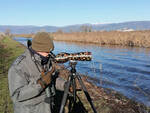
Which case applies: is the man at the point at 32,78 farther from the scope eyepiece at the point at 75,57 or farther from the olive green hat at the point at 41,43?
the scope eyepiece at the point at 75,57

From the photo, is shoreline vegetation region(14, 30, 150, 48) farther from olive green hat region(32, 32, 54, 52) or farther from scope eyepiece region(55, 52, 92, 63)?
olive green hat region(32, 32, 54, 52)

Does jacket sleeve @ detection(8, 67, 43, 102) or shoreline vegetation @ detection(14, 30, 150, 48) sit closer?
jacket sleeve @ detection(8, 67, 43, 102)

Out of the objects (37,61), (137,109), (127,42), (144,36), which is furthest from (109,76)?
(127,42)

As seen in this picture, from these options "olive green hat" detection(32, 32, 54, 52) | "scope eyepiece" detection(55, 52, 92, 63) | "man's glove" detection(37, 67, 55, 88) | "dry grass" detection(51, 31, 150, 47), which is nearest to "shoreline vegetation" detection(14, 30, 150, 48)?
"dry grass" detection(51, 31, 150, 47)

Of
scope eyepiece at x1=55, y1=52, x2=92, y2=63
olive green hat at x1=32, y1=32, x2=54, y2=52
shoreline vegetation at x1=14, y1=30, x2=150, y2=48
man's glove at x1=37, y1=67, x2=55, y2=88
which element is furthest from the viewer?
shoreline vegetation at x1=14, y1=30, x2=150, y2=48

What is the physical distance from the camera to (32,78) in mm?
2098

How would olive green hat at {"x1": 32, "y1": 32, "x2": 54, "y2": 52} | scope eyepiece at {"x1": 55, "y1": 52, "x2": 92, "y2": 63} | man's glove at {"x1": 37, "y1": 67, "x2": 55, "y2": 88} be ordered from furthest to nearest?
scope eyepiece at {"x1": 55, "y1": 52, "x2": 92, "y2": 63}
olive green hat at {"x1": 32, "y1": 32, "x2": 54, "y2": 52}
man's glove at {"x1": 37, "y1": 67, "x2": 55, "y2": 88}

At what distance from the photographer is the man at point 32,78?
197 cm

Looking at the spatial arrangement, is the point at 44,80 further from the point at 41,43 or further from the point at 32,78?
the point at 41,43

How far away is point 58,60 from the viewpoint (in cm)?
255

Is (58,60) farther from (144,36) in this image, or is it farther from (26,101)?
(144,36)

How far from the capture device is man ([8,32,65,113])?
1972 mm

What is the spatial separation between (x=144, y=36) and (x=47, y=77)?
20564 millimetres

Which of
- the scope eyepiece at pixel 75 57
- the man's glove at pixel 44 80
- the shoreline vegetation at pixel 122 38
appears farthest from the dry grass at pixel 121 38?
the man's glove at pixel 44 80
